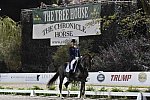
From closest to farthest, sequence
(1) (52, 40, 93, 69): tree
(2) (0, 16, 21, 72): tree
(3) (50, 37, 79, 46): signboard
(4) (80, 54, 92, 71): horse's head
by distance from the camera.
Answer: (4) (80, 54, 92, 71): horse's head
(1) (52, 40, 93, 69): tree
(3) (50, 37, 79, 46): signboard
(2) (0, 16, 21, 72): tree

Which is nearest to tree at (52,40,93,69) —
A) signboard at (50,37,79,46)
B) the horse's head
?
Result: signboard at (50,37,79,46)

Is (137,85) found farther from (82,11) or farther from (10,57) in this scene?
(10,57)

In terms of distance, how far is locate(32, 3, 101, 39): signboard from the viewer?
3850 cm

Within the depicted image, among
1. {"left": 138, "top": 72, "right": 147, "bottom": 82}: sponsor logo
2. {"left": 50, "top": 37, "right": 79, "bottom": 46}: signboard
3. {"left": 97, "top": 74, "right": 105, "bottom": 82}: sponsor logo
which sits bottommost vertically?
{"left": 97, "top": 74, "right": 105, "bottom": 82}: sponsor logo

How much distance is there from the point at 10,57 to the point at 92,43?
9.34 m

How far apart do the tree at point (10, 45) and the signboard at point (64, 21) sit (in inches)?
97.8

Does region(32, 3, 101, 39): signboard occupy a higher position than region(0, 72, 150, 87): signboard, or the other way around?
region(32, 3, 101, 39): signboard

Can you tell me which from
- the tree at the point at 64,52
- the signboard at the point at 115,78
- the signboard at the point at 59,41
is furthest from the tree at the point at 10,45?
the signboard at the point at 115,78

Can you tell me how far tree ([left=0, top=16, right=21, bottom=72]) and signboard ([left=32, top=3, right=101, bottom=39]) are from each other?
2.48 metres

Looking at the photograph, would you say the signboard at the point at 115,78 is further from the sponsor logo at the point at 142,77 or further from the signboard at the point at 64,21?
the signboard at the point at 64,21

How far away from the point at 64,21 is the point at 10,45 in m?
6.33

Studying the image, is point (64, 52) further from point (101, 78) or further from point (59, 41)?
point (101, 78)

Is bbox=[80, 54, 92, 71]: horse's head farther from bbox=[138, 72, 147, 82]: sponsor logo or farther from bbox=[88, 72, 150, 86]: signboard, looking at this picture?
bbox=[138, 72, 147, 82]: sponsor logo

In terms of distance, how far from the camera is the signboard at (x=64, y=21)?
126ft
